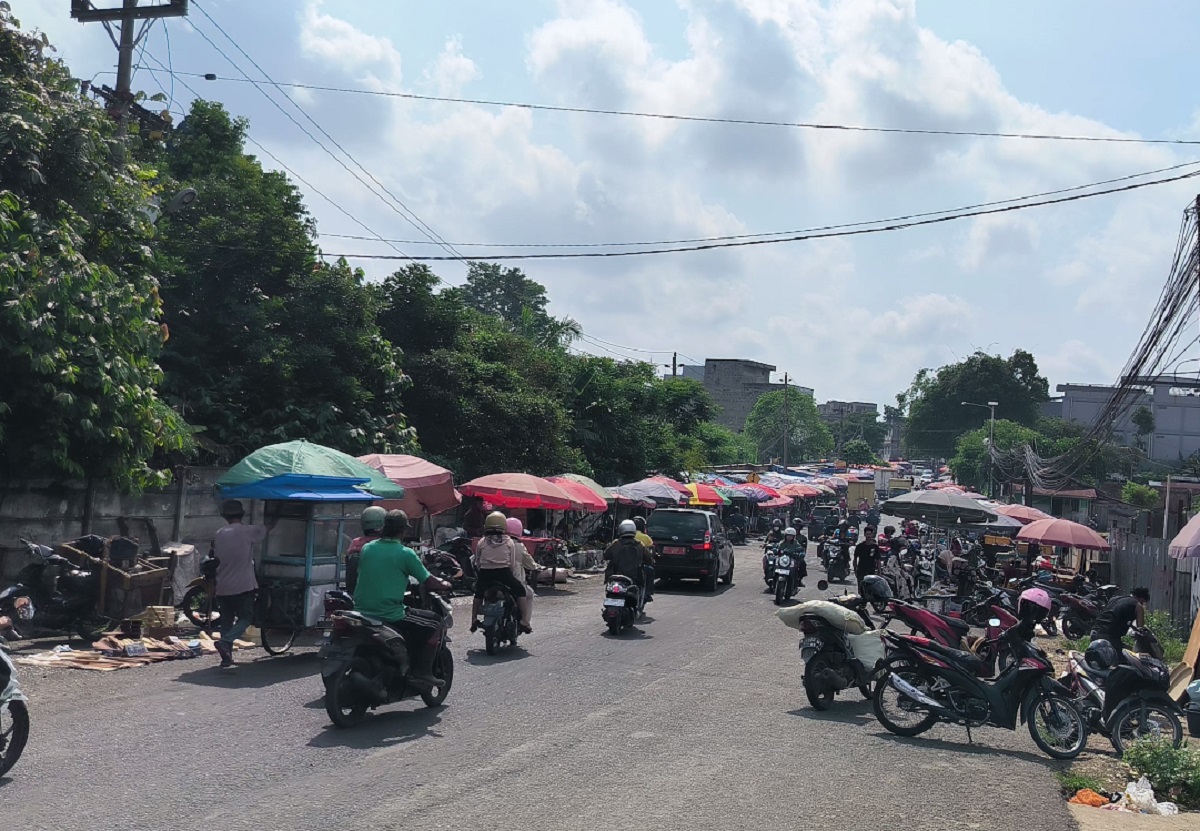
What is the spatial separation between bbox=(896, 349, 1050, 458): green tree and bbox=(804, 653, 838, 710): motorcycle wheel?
95617 millimetres

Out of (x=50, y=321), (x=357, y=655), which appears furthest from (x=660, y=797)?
(x=50, y=321)

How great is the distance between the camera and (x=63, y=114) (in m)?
14.9

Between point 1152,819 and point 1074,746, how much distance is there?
1.69m

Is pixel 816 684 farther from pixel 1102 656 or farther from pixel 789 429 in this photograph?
pixel 789 429

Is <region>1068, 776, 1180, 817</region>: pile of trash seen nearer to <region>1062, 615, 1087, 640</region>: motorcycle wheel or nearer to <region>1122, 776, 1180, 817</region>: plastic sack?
<region>1122, 776, 1180, 817</region>: plastic sack

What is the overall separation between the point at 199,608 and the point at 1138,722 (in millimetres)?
11371

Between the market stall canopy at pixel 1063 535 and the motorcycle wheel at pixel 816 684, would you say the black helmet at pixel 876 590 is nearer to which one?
the motorcycle wheel at pixel 816 684

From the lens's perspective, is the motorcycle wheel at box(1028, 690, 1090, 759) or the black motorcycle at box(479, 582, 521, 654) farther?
the black motorcycle at box(479, 582, 521, 654)

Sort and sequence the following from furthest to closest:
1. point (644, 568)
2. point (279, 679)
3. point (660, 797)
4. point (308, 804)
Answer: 1. point (644, 568)
2. point (279, 679)
3. point (660, 797)
4. point (308, 804)

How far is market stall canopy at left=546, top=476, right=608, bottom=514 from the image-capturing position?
24.0 meters

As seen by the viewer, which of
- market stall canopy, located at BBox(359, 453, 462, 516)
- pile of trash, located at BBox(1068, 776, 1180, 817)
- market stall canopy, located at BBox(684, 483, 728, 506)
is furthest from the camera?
market stall canopy, located at BBox(684, 483, 728, 506)

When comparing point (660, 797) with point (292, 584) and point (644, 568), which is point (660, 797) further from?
point (644, 568)

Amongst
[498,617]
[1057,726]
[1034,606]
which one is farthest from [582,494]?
[1057,726]

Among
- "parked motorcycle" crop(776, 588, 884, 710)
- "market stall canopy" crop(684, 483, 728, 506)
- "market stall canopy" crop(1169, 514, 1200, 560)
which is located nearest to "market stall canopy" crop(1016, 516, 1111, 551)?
"market stall canopy" crop(1169, 514, 1200, 560)
